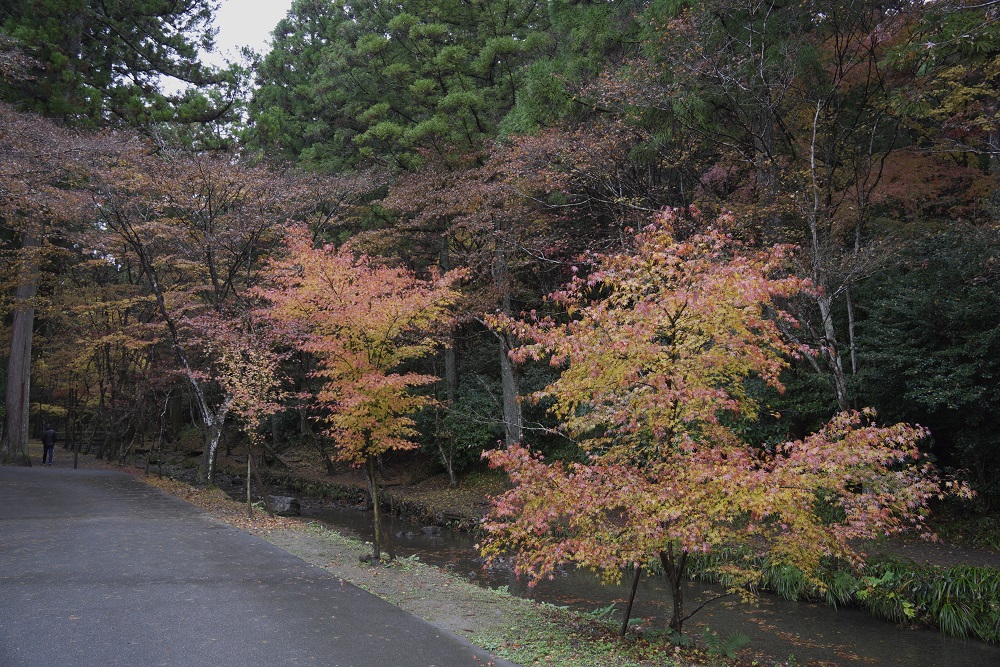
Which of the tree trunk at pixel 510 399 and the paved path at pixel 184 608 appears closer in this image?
the paved path at pixel 184 608

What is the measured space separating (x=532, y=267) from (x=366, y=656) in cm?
1282

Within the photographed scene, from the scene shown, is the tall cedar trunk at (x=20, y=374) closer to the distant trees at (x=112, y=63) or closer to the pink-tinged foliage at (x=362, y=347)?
the distant trees at (x=112, y=63)

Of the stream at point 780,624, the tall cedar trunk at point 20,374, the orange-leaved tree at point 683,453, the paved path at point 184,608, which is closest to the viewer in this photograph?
the paved path at point 184,608

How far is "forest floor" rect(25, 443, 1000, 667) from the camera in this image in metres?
5.75

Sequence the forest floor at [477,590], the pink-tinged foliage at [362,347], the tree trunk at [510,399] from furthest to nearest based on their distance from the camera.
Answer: the tree trunk at [510,399] < the pink-tinged foliage at [362,347] < the forest floor at [477,590]

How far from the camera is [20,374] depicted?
64.3 feet

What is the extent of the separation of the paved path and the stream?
384 centimetres

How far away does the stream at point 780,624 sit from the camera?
7250 mm

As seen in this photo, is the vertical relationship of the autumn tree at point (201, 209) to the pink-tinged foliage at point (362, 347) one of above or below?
above

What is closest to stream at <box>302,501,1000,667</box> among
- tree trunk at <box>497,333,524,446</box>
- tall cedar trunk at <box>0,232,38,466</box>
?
tree trunk at <box>497,333,524,446</box>

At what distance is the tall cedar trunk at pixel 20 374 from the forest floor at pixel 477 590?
20.8 ft

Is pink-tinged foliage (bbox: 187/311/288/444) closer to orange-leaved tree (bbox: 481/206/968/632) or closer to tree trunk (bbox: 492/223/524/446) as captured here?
tree trunk (bbox: 492/223/524/446)

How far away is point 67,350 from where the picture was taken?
977 inches

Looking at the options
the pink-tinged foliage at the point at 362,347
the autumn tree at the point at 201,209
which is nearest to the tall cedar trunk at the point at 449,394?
the autumn tree at the point at 201,209
